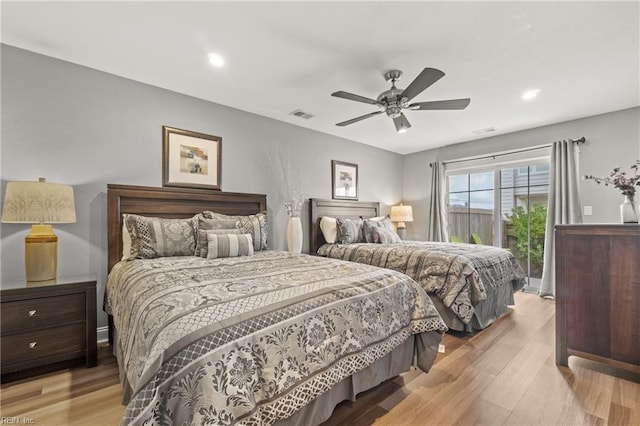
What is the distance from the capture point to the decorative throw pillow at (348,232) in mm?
4105

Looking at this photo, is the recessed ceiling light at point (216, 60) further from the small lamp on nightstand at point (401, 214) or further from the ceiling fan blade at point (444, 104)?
the small lamp on nightstand at point (401, 214)

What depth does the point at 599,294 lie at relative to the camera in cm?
212

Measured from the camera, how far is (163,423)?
0.94 meters

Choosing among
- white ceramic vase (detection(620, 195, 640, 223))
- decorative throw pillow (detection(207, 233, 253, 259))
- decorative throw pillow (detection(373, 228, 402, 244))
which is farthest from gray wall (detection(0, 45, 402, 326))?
white ceramic vase (detection(620, 195, 640, 223))

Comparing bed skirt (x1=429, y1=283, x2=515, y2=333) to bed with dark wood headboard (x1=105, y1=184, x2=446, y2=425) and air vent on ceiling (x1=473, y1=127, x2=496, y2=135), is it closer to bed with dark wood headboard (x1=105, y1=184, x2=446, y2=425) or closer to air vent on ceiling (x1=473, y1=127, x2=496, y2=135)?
bed with dark wood headboard (x1=105, y1=184, x2=446, y2=425)

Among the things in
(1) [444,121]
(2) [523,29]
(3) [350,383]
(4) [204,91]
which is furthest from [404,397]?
(1) [444,121]

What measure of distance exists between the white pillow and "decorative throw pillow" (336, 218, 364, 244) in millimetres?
50

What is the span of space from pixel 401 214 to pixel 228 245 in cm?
375

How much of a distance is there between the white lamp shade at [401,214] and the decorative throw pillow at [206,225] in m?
3.41

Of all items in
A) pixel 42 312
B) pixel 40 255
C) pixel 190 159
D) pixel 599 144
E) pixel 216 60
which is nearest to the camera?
pixel 42 312

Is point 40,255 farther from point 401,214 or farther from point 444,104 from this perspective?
point 401,214

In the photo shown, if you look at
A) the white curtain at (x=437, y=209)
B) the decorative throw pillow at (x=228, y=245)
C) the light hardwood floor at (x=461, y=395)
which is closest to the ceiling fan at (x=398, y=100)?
the decorative throw pillow at (x=228, y=245)

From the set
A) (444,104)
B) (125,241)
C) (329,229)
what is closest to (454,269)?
(444,104)

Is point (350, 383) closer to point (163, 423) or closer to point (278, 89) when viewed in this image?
point (163, 423)
